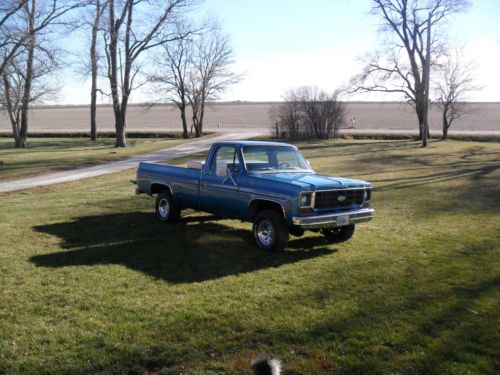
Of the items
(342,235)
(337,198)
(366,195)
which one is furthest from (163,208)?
(366,195)

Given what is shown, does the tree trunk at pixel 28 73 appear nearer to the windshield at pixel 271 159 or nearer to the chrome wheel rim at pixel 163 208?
the chrome wheel rim at pixel 163 208

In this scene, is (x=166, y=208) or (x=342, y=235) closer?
(x=342, y=235)

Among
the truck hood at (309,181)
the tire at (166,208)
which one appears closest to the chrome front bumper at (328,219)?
the truck hood at (309,181)

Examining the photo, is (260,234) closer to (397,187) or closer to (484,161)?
(397,187)

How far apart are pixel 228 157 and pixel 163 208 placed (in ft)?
6.44

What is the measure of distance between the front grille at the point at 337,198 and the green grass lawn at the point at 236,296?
74 cm

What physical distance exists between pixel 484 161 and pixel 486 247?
1719 centimetres

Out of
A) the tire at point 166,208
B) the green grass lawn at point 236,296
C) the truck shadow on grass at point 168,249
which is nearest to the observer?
the green grass lawn at point 236,296

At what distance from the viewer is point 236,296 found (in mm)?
5867

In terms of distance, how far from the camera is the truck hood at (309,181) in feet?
25.4

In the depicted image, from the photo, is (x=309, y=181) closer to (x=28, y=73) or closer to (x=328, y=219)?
(x=328, y=219)

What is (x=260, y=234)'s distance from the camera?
8.06 meters

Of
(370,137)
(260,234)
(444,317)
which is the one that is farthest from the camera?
(370,137)

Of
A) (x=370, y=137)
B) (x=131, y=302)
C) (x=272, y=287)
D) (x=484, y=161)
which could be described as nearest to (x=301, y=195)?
(x=272, y=287)
